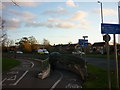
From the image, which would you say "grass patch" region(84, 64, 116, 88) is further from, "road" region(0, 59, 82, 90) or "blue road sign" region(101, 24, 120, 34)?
"blue road sign" region(101, 24, 120, 34)

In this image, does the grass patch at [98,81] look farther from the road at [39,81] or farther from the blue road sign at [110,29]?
the blue road sign at [110,29]

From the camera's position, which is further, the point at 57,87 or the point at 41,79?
the point at 41,79

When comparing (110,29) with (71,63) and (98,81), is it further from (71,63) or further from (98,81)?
(71,63)

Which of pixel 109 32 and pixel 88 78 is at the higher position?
pixel 109 32

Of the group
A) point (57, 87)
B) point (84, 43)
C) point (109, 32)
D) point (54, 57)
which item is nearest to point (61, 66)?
point (54, 57)

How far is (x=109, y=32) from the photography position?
9891 millimetres

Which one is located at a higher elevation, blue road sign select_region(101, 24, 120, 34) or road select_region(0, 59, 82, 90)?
blue road sign select_region(101, 24, 120, 34)

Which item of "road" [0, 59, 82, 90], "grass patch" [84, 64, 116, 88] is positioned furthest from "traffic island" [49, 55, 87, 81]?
"grass patch" [84, 64, 116, 88]

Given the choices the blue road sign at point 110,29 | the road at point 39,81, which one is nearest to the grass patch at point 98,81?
the road at point 39,81

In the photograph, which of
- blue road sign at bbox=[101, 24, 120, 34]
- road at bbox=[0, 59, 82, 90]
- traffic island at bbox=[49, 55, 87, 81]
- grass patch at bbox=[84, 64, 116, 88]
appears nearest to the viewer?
blue road sign at bbox=[101, 24, 120, 34]

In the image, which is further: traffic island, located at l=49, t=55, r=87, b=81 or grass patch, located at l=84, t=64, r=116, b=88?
traffic island, located at l=49, t=55, r=87, b=81

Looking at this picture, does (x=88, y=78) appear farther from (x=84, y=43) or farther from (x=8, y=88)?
(x=8, y=88)

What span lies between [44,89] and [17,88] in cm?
166

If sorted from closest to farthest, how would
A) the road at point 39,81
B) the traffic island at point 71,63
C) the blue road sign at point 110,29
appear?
1. the blue road sign at point 110,29
2. the road at point 39,81
3. the traffic island at point 71,63
